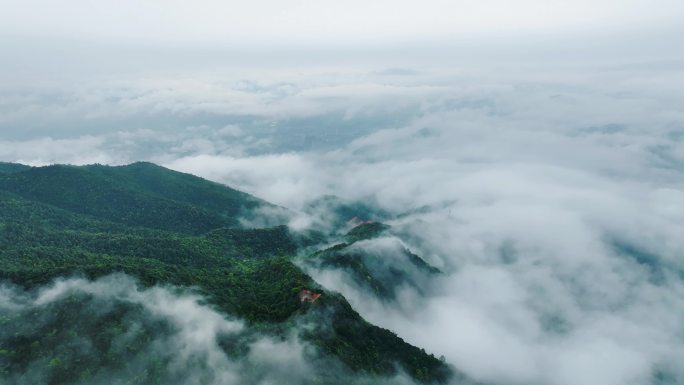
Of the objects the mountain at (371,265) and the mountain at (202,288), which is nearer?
the mountain at (202,288)

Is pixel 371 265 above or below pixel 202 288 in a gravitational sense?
below

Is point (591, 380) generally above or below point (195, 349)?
below

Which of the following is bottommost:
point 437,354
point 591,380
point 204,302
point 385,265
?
point 591,380

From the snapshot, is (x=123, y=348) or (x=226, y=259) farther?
(x=226, y=259)

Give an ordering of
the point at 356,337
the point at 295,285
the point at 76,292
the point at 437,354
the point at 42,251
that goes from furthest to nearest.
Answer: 1. the point at 437,354
2. the point at 42,251
3. the point at 295,285
4. the point at 356,337
5. the point at 76,292

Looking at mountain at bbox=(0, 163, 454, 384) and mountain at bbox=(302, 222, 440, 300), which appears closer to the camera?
mountain at bbox=(0, 163, 454, 384)

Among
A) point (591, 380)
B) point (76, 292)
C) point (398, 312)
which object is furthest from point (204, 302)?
point (591, 380)

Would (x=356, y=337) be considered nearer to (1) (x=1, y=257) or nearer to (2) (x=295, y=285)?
(2) (x=295, y=285)

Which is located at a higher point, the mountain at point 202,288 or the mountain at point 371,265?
the mountain at point 202,288

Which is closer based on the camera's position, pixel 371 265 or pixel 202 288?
pixel 202 288

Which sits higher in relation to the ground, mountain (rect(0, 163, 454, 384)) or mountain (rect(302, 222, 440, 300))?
mountain (rect(0, 163, 454, 384))

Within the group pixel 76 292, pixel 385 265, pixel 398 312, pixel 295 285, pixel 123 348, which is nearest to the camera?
pixel 123 348
